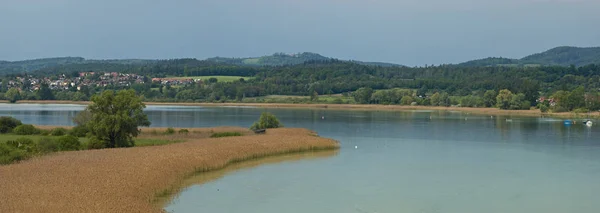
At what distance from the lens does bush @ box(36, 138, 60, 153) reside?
3028 centimetres

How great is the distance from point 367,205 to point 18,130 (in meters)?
30.9

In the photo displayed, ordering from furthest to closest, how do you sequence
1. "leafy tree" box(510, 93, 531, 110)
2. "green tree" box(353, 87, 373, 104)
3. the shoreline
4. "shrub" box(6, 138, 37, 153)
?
"green tree" box(353, 87, 373, 104) → "leafy tree" box(510, 93, 531, 110) → the shoreline → "shrub" box(6, 138, 37, 153)

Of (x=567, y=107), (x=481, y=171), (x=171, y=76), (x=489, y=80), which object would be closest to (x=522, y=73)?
(x=489, y=80)

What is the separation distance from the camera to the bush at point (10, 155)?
1009 inches

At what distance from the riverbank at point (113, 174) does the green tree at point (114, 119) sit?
11.8ft

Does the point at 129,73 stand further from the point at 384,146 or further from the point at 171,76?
the point at 384,146

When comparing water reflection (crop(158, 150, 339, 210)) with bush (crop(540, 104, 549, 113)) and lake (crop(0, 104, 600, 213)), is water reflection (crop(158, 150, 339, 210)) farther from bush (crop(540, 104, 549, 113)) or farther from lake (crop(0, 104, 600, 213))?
bush (crop(540, 104, 549, 113))

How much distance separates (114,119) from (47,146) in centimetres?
461

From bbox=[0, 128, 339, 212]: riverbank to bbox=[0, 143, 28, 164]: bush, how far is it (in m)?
0.81

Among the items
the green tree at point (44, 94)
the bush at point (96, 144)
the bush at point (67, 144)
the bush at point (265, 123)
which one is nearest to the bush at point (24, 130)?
the bush at point (96, 144)

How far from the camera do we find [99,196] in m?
18.8

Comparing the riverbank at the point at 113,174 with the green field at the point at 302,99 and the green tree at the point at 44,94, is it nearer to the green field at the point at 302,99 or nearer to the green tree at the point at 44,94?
the green field at the point at 302,99

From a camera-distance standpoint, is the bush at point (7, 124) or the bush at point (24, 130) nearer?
the bush at point (24, 130)

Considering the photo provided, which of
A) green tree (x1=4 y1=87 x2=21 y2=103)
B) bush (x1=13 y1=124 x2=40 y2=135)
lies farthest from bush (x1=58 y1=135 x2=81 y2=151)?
green tree (x1=4 y1=87 x2=21 y2=103)
